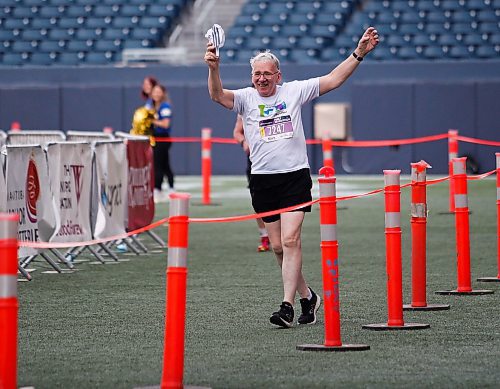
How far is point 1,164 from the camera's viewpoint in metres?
12.8

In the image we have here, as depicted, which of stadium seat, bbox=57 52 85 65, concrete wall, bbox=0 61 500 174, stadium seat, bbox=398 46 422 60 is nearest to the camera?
concrete wall, bbox=0 61 500 174

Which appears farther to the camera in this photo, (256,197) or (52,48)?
(52,48)

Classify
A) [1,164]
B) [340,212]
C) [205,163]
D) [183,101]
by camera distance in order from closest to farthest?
1. [1,164]
2. [340,212]
3. [205,163]
4. [183,101]

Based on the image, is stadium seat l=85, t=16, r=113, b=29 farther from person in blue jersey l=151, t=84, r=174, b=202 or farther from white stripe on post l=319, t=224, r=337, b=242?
white stripe on post l=319, t=224, r=337, b=242

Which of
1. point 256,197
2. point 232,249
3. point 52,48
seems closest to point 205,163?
point 232,249

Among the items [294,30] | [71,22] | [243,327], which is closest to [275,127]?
[243,327]

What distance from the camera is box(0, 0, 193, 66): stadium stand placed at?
34594 mm

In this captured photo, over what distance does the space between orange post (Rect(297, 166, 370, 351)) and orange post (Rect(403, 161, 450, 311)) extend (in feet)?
5.81

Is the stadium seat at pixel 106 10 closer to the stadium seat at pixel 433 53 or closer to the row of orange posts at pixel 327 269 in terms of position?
the stadium seat at pixel 433 53

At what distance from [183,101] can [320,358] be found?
81.7 feet

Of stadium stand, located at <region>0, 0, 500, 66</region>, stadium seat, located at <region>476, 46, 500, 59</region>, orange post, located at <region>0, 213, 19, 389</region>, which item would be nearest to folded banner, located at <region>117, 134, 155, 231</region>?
orange post, located at <region>0, 213, 19, 389</region>

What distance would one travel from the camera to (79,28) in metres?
35.6

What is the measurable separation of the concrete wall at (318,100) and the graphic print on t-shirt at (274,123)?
21.2 metres

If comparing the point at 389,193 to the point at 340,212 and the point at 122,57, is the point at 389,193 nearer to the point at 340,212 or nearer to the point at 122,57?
the point at 340,212
